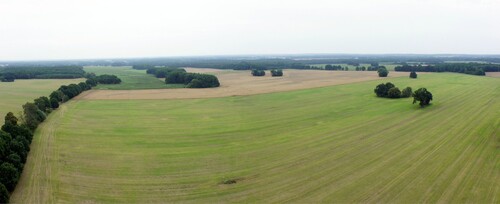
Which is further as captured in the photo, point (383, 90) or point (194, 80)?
point (194, 80)

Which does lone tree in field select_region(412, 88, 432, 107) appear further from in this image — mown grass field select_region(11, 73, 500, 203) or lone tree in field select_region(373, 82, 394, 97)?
lone tree in field select_region(373, 82, 394, 97)

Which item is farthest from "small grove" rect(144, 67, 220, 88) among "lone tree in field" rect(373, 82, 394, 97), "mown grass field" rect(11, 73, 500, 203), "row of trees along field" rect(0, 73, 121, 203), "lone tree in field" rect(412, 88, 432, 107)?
"lone tree in field" rect(412, 88, 432, 107)

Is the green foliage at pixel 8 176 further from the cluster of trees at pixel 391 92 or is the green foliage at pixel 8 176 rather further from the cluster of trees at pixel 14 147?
the cluster of trees at pixel 391 92

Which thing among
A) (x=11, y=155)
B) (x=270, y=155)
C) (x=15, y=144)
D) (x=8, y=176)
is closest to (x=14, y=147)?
(x=15, y=144)

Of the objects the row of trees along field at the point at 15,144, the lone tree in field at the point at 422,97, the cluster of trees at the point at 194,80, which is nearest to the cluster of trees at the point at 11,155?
the row of trees along field at the point at 15,144

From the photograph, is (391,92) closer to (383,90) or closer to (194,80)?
(383,90)

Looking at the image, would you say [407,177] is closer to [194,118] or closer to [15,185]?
[15,185]
